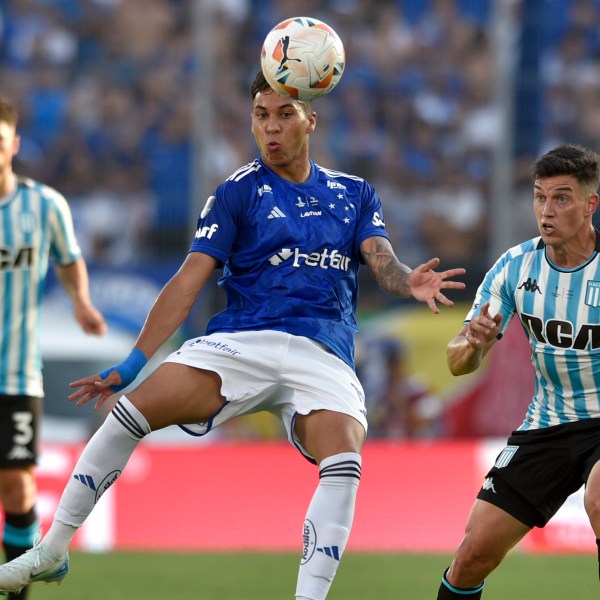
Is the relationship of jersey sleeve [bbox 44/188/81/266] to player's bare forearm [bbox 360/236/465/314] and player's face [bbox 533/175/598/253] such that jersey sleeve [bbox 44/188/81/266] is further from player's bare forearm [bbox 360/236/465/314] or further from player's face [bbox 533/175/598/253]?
player's face [bbox 533/175/598/253]

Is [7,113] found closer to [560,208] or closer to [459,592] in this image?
[560,208]

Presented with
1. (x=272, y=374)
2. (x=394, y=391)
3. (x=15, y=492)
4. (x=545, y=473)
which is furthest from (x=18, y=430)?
(x=394, y=391)

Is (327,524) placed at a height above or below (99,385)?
below

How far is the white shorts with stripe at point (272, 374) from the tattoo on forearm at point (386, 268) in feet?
1.43

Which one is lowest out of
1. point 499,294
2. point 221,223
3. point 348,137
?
point 499,294

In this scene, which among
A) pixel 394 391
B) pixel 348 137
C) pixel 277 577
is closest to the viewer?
pixel 277 577

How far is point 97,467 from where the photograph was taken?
564 cm

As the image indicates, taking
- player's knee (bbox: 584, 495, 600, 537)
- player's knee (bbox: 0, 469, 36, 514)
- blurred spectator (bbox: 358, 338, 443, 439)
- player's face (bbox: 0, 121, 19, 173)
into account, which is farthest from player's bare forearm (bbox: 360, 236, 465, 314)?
blurred spectator (bbox: 358, 338, 443, 439)

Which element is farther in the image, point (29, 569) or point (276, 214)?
point (276, 214)

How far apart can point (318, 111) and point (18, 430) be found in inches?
250

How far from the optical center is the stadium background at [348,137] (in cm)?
1238

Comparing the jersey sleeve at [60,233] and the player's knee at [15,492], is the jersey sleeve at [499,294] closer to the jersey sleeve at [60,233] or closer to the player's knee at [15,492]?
the jersey sleeve at [60,233]

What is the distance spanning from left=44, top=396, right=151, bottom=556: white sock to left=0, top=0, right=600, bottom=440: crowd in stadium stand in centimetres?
688

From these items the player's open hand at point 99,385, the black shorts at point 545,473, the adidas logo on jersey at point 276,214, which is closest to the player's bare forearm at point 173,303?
the player's open hand at point 99,385
